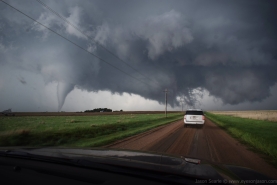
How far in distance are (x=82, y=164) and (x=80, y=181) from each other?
310 millimetres

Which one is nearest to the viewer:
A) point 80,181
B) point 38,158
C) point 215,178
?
point 215,178

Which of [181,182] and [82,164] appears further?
[82,164]

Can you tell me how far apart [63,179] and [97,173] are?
0.45m

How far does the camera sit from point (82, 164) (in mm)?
2441

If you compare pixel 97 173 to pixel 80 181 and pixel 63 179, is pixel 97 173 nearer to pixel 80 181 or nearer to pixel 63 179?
pixel 80 181

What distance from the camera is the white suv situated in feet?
58.6

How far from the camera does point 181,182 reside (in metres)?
1.87

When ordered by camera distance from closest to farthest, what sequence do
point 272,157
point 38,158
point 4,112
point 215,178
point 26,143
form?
point 215,178, point 38,158, point 272,157, point 26,143, point 4,112

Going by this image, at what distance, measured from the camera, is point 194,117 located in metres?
18.1

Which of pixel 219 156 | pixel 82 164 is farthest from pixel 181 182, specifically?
pixel 219 156

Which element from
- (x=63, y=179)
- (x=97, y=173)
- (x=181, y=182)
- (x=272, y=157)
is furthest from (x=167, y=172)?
(x=272, y=157)

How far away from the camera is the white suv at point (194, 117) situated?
1786 centimetres

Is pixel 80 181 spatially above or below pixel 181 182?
below

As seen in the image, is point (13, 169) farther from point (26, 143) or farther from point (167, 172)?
point (26, 143)
